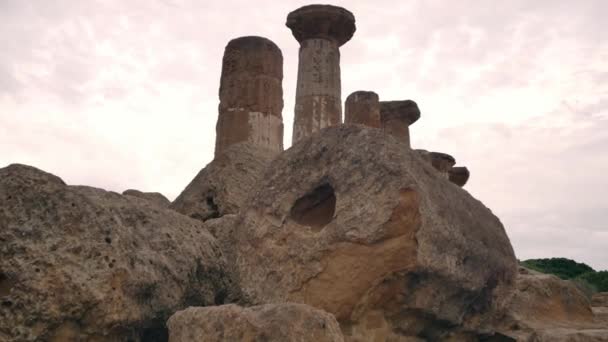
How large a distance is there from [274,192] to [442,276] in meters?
1.27

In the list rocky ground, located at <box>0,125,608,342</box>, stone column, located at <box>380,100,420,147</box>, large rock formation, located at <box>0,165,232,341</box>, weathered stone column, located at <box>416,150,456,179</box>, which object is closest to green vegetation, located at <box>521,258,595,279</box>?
weathered stone column, located at <box>416,150,456,179</box>

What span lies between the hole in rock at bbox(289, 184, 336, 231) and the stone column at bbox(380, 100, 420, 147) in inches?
436

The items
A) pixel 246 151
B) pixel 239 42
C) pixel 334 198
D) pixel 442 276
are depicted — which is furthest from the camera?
pixel 239 42

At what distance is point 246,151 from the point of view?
23.8 feet

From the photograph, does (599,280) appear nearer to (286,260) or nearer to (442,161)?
(442,161)

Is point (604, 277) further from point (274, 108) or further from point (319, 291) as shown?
point (319, 291)

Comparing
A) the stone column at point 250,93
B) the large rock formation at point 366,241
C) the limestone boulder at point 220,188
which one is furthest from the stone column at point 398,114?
the large rock formation at point 366,241

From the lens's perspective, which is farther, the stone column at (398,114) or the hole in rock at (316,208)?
the stone column at (398,114)

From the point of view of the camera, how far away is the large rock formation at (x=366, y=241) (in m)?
3.62

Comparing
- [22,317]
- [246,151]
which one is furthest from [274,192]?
[246,151]

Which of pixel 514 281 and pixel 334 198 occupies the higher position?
pixel 334 198

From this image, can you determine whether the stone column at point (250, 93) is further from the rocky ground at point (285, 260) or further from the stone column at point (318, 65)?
the rocky ground at point (285, 260)

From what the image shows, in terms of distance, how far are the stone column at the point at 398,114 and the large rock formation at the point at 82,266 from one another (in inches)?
466

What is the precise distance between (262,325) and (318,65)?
29.3ft
